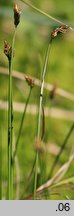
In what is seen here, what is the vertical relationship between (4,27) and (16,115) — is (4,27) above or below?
above

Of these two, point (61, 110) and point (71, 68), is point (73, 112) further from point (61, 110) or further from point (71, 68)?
point (71, 68)

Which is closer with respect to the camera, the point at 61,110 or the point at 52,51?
the point at 61,110

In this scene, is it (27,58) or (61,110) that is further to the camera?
(27,58)

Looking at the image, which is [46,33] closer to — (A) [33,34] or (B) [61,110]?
(A) [33,34]
